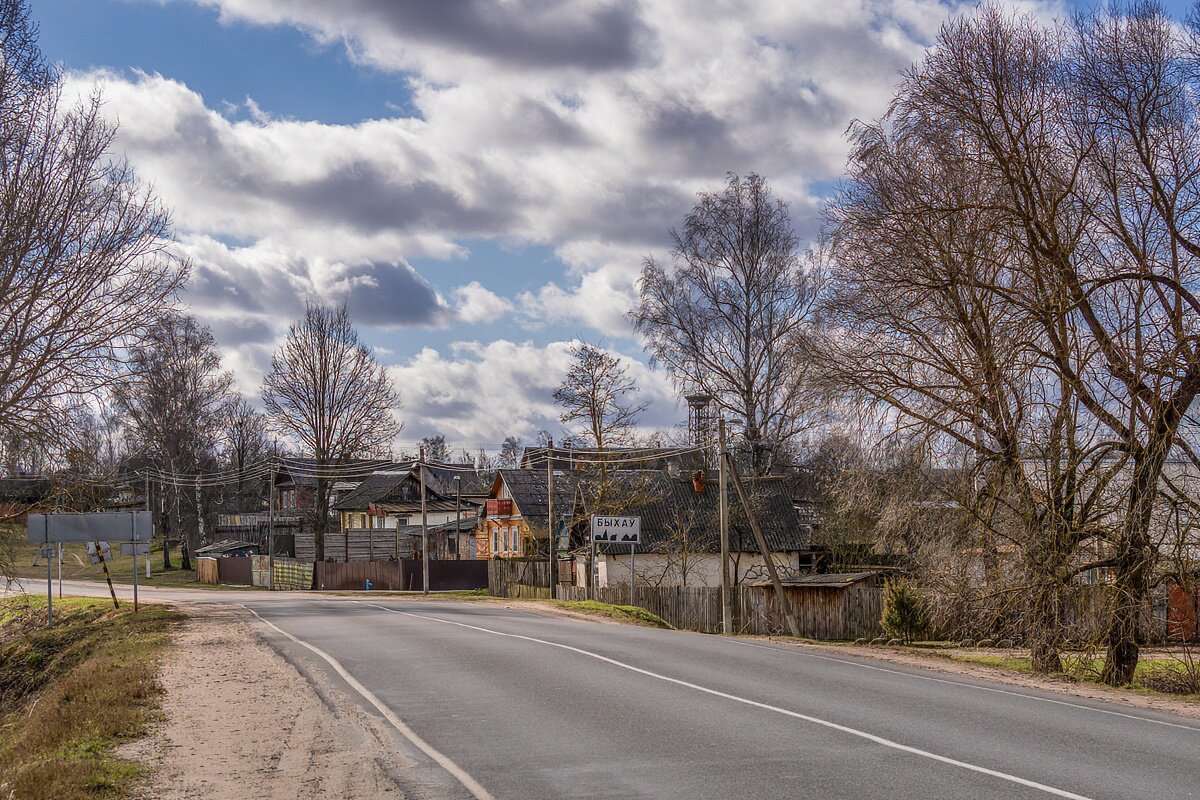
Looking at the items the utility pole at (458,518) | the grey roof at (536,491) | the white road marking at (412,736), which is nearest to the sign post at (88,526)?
the white road marking at (412,736)

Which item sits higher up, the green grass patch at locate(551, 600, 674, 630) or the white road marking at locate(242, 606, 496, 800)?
the white road marking at locate(242, 606, 496, 800)

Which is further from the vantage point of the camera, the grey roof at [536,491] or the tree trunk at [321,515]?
the tree trunk at [321,515]

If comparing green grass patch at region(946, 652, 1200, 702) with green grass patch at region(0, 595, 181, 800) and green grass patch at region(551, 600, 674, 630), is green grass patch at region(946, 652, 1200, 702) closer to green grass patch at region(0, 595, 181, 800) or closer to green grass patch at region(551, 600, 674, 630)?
green grass patch at region(551, 600, 674, 630)

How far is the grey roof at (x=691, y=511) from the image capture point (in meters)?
48.1

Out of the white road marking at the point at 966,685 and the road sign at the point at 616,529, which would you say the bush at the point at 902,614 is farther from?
the white road marking at the point at 966,685

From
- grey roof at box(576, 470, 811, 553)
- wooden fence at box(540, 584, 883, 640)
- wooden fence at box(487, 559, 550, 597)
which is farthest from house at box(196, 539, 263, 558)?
wooden fence at box(540, 584, 883, 640)

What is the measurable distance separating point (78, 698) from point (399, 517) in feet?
217

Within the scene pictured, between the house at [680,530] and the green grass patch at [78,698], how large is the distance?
68.0ft

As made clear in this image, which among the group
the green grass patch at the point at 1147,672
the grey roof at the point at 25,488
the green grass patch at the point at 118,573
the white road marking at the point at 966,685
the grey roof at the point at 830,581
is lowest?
the green grass patch at the point at 118,573

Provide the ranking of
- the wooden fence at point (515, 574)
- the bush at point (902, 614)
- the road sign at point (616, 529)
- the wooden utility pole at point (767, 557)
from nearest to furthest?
the bush at point (902, 614) < the wooden utility pole at point (767, 557) < the road sign at point (616, 529) < the wooden fence at point (515, 574)

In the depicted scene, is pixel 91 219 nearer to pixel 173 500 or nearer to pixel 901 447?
pixel 901 447

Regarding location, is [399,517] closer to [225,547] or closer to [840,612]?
[225,547]

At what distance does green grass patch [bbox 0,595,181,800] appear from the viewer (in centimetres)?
873

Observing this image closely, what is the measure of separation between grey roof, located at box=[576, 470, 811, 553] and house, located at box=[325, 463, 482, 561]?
780 inches
